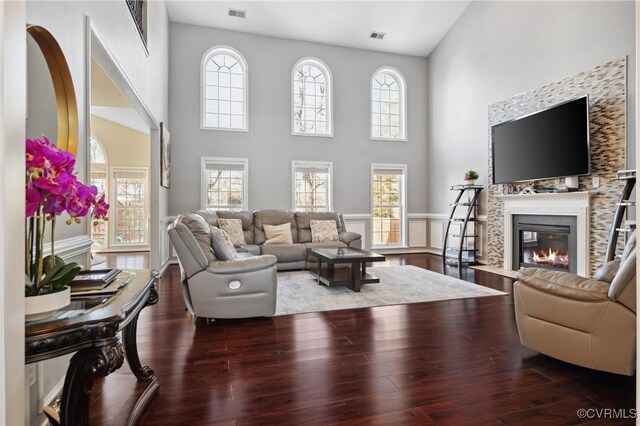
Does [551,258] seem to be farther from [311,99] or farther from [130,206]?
[130,206]

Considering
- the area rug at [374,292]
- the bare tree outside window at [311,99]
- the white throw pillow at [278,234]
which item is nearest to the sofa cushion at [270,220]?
the white throw pillow at [278,234]

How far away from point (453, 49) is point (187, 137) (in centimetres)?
583

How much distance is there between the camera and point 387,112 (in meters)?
8.33

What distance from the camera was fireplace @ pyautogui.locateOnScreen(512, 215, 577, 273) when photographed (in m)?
4.91

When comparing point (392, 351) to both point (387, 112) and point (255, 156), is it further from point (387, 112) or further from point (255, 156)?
point (387, 112)

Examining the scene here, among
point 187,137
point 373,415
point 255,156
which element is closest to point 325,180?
point 255,156

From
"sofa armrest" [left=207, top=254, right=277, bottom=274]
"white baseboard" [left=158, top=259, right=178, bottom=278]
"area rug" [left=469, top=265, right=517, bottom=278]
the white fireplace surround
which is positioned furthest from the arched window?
"sofa armrest" [left=207, top=254, right=277, bottom=274]

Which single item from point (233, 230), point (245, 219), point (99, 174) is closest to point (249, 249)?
point (233, 230)

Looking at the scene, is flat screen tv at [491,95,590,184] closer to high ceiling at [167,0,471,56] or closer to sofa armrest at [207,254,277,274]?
high ceiling at [167,0,471,56]

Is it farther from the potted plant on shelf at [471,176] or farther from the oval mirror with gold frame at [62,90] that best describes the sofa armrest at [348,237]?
the oval mirror with gold frame at [62,90]

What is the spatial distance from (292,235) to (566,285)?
4.61 metres

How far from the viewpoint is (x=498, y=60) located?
6.27 meters

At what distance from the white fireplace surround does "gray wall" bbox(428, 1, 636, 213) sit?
0.74 metres

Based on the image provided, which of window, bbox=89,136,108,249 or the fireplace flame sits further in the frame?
window, bbox=89,136,108,249
